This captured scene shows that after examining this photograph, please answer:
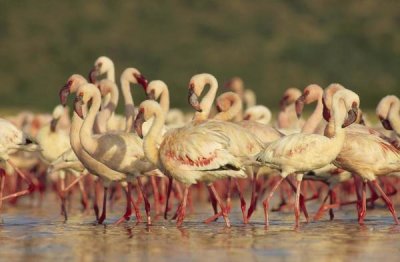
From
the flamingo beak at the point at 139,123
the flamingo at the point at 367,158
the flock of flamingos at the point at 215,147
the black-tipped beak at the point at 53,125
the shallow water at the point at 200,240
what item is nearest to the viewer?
→ the shallow water at the point at 200,240

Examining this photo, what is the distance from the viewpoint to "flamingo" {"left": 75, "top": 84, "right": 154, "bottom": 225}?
13.8 m

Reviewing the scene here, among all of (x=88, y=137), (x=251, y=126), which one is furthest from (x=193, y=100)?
(x=88, y=137)

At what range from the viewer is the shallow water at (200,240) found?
10.5m

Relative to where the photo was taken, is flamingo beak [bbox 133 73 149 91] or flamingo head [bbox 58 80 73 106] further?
flamingo beak [bbox 133 73 149 91]

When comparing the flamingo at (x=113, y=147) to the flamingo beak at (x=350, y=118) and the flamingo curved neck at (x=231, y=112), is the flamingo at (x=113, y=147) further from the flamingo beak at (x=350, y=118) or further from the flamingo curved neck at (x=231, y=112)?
the flamingo beak at (x=350, y=118)

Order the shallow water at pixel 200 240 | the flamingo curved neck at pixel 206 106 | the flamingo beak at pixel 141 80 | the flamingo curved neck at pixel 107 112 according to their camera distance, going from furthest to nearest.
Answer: the flamingo beak at pixel 141 80 → the flamingo curved neck at pixel 107 112 → the flamingo curved neck at pixel 206 106 → the shallow water at pixel 200 240

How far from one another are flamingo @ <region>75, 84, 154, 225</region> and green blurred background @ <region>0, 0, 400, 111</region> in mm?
53172

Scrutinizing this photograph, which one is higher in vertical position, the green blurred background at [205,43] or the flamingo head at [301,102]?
the green blurred background at [205,43]

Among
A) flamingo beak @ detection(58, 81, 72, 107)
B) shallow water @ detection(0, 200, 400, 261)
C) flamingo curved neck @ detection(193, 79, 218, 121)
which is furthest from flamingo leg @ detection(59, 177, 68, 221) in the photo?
flamingo curved neck @ detection(193, 79, 218, 121)

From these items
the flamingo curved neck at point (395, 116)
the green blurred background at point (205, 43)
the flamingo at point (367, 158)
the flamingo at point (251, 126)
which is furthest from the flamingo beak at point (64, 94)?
the green blurred background at point (205, 43)

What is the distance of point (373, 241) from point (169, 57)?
204 ft

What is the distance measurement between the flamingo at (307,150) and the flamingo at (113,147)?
1568 millimetres

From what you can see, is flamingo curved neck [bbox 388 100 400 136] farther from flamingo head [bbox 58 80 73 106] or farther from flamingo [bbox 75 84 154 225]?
flamingo head [bbox 58 80 73 106]

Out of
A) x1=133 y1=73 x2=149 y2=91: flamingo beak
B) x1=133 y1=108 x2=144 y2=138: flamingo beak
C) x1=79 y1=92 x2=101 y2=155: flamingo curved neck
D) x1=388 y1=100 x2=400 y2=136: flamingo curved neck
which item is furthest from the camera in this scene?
x1=133 y1=73 x2=149 y2=91: flamingo beak
